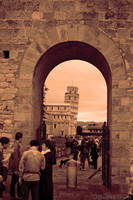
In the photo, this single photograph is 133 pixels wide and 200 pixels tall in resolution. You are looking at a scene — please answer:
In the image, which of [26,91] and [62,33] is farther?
[62,33]

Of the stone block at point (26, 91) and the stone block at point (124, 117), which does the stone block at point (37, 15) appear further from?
the stone block at point (124, 117)

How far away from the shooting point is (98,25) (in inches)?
330

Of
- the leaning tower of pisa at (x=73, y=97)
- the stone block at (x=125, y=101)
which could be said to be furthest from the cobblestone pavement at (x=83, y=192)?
the leaning tower of pisa at (x=73, y=97)

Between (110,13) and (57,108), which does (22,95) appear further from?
(57,108)

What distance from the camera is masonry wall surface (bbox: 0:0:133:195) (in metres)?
8.06

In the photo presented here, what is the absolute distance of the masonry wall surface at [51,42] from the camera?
8.06 m

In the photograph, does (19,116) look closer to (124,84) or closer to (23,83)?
(23,83)

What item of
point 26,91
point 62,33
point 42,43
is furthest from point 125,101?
point 42,43

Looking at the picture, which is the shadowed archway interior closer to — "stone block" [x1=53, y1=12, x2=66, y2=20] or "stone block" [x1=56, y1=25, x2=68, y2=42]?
"stone block" [x1=56, y1=25, x2=68, y2=42]

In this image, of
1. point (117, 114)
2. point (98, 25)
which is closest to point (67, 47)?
point (98, 25)

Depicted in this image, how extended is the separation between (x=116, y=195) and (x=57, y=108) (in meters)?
102

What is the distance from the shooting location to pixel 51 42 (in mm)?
8406

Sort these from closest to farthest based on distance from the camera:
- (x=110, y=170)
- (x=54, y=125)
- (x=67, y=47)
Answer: (x=110, y=170) < (x=67, y=47) < (x=54, y=125)

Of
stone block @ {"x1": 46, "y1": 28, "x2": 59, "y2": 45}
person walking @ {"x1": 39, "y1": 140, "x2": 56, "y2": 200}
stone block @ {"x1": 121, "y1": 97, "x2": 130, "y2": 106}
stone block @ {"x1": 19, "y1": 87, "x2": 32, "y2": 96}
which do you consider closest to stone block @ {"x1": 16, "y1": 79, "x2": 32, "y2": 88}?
stone block @ {"x1": 19, "y1": 87, "x2": 32, "y2": 96}
